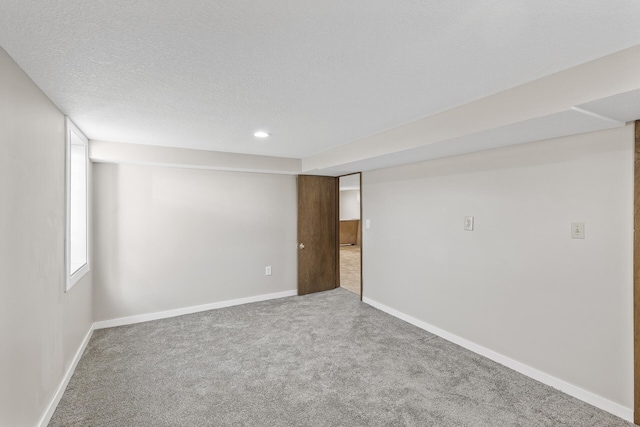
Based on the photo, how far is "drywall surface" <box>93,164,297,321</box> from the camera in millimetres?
3574

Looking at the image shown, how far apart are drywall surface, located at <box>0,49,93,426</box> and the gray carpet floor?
0.45m

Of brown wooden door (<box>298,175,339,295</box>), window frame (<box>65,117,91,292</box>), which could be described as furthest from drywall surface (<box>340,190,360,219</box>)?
window frame (<box>65,117,91,292</box>)

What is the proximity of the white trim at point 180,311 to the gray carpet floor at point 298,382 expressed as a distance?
0.15m

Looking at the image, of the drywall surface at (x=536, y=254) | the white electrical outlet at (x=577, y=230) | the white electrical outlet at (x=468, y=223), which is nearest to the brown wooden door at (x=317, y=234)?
the drywall surface at (x=536, y=254)

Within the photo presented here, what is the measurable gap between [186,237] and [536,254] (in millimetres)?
3830

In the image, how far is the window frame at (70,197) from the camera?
7.90 feet

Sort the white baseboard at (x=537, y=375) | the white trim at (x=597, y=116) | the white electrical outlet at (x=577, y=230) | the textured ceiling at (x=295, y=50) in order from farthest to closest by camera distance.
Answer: the white electrical outlet at (x=577, y=230)
the white baseboard at (x=537, y=375)
the white trim at (x=597, y=116)
the textured ceiling at (x=295, y=50)

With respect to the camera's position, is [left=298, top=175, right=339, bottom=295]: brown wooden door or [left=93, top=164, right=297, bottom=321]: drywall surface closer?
[left=93, top=164, right=297, bottom=321]: drywall surface

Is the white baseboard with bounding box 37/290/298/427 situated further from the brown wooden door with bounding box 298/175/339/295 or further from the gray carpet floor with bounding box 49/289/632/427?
the brown wooden door with bounding box 298/175/339/295

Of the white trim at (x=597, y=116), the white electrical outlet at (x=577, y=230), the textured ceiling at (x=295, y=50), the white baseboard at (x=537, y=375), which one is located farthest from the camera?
the white electrical outlet at (x=577, y=230)

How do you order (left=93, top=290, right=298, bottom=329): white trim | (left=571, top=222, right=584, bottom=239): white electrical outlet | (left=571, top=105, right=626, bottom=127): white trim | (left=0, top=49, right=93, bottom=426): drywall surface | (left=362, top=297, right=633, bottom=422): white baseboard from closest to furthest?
(left=0, top=49, right=93, bottom=426): drywall surface < (left=571, top=105, right=626, bottom=127): white trim < (left=362, top=297, right=633, bottom=422): white baseboard < (left=571, top=222, right=584, bottom=239): white electrical outlet < (left=93, top=290, right=298, bottom=329): white trim

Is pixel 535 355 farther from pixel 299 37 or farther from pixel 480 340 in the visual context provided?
pixel 299 37

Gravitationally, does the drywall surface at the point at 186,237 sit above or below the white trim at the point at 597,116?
below

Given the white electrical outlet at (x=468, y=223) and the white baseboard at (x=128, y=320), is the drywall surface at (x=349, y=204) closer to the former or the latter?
the white baseboard at (x=128, y=320)
